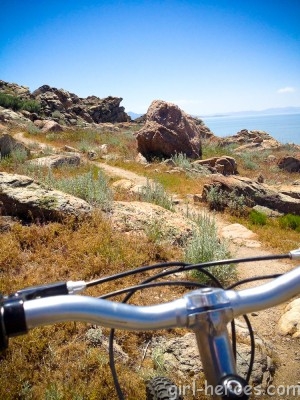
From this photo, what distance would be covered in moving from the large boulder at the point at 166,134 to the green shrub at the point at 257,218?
9131 millimetres

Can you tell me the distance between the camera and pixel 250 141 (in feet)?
111

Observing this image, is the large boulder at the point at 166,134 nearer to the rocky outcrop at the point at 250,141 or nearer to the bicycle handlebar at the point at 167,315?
the rocky outcrop at the point at 250,141

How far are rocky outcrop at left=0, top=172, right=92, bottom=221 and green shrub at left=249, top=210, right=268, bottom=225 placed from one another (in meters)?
5.05

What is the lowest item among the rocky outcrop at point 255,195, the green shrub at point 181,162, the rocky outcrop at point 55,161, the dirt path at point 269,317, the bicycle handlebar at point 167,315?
the dirt path at point 269,317

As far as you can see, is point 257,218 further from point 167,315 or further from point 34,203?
point 167,315

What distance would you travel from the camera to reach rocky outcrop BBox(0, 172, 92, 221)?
566 centimetres

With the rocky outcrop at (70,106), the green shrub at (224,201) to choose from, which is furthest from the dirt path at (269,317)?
the rocky outcrop at (70,106)

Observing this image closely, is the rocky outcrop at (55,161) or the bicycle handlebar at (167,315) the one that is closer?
the bicycle handlebar at (167,315)

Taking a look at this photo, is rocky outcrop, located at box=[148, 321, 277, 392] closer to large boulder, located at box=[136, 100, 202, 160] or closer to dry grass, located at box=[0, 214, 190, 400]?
dry grass, located at box=[0, 214, 190, 400]

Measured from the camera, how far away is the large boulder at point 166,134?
17.9m

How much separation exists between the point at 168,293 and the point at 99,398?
191 centimetres

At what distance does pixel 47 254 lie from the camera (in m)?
4.77

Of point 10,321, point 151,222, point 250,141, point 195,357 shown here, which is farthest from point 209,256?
point 250,141

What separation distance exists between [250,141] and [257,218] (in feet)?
88.6
